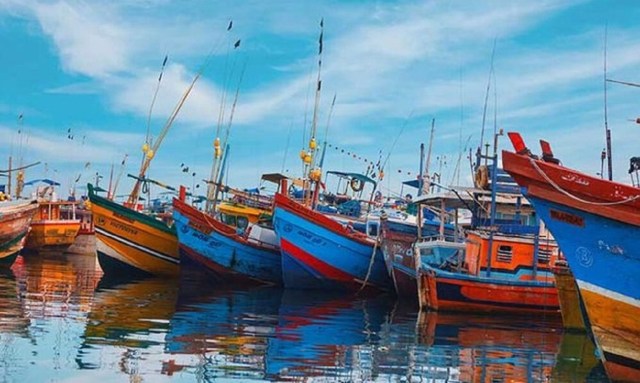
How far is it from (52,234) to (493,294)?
93.7 ft

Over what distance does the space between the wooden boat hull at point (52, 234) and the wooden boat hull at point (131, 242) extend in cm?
1294

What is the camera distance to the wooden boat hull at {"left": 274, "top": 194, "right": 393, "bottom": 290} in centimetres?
2375

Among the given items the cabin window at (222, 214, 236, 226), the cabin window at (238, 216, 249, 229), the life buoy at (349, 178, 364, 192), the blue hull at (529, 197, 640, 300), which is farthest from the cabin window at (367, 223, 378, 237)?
the blue hull at (529, 197, 640, 300)

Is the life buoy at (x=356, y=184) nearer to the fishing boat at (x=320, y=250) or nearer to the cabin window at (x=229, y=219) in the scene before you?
the cabin window at (x=229, y=219)

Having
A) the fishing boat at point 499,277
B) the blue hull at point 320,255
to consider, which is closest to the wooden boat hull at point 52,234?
the blue hull at point 320,255

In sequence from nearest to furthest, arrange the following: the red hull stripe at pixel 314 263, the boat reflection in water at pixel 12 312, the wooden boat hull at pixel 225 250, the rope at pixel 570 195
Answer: the rope at pixel 570 195 < the boat reflection in water at pixel 12 312 < the red hull stripe at pixel 314 263 < the wooden boat hull at pixel 225 250

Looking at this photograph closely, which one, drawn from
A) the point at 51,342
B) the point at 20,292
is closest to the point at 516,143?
the point at 51,342

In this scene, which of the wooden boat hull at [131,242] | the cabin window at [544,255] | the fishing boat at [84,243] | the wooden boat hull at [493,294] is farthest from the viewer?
the fishing boat at [84,243]

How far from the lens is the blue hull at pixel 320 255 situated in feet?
78.0

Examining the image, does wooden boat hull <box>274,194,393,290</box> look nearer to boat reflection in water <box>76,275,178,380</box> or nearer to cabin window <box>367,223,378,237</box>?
cabin window <box>367,223,378,237</box>

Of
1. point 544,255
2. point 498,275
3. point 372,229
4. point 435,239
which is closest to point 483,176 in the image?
point 498,275

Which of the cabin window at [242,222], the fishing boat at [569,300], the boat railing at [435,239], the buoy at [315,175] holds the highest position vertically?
the buoy at [315,175]

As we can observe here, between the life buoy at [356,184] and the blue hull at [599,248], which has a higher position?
the life buoy at [356,184]

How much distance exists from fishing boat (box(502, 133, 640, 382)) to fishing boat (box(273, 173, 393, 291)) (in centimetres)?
1383
